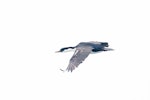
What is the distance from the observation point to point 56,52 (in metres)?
6.39

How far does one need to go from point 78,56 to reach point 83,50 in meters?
0.18

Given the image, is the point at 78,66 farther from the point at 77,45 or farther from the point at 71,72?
the point at 77,45

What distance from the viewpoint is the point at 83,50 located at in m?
6.11

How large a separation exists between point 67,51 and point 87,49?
31 centimetres

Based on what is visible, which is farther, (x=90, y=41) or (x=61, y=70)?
(x=90, y=41)

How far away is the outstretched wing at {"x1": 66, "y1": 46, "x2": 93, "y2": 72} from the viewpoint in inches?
226

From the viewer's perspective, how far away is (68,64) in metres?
5.78

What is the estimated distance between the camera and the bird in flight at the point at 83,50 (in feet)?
19.0

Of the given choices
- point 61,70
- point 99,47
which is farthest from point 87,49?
point 61,70

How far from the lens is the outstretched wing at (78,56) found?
18.9 ft

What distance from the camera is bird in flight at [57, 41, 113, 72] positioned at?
19.0ft

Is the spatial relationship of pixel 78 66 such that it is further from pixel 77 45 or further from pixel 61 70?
pixel 77 45

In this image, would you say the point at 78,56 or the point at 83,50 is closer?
the point at 78,56

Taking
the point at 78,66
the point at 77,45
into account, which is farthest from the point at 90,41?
the point at 78,66
